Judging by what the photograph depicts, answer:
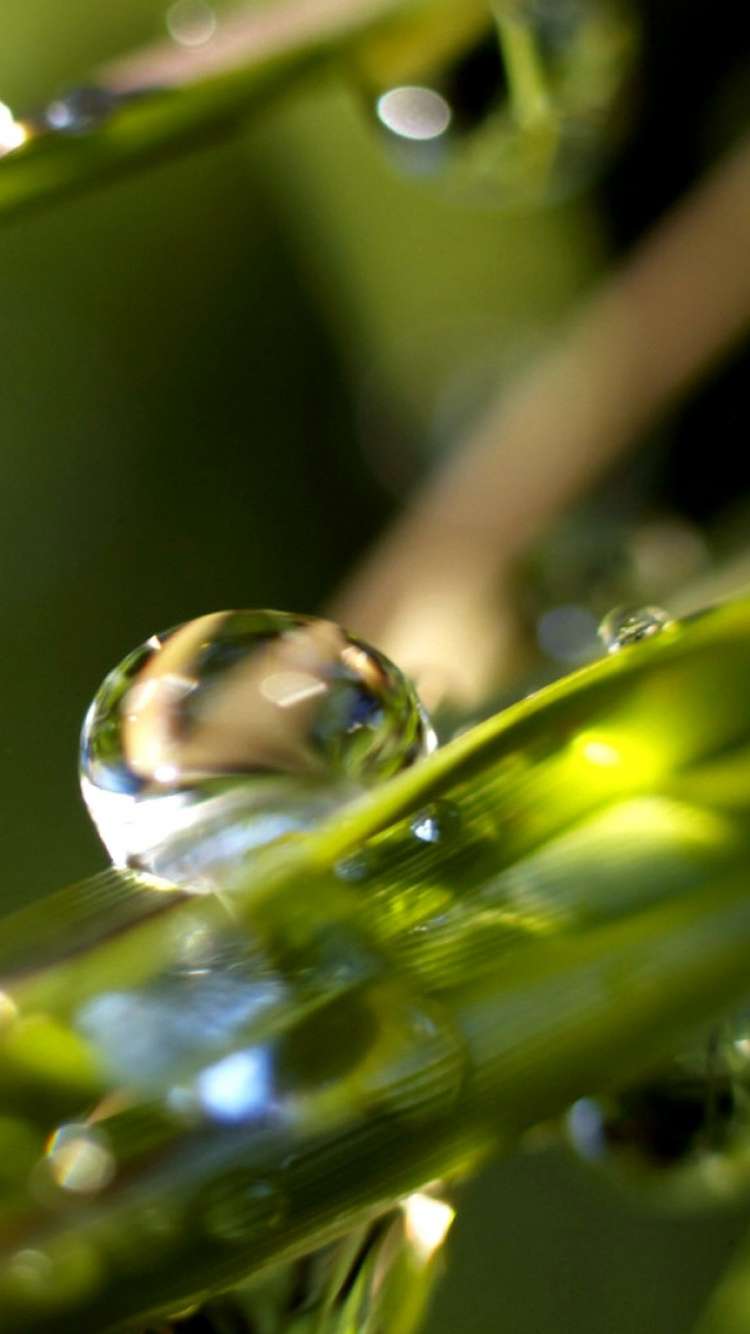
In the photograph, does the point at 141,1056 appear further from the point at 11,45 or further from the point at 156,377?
the point at 11,45

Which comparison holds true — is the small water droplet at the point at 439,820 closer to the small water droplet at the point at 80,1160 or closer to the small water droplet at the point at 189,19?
the small water droplet at the point at 80,1160

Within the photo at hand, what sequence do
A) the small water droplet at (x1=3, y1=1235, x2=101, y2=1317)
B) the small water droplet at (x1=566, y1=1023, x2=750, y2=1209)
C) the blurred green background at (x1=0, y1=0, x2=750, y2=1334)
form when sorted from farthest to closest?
1. the blurred green background at (x1=0, y1=0, x2=750, y2=1334)
2. the small water droplet at (x1=566, y1=1023, x2=750, y2=1209)
3. the small water droplet at (x1=3, y1=1235, x2=101, y2=1317)

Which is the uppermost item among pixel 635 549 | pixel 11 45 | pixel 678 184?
pixel 11 45

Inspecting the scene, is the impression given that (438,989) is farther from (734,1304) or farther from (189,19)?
(189,19)

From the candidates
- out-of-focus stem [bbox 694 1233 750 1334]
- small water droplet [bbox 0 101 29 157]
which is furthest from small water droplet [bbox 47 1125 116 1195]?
small water droplet [bbox 0 101 29 157]

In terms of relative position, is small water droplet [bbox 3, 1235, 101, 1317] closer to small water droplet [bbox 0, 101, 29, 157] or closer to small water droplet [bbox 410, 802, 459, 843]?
small water droplet [bbox 410, 802, 459, 843]

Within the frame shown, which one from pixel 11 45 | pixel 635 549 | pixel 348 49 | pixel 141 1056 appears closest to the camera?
pixel 141 1056

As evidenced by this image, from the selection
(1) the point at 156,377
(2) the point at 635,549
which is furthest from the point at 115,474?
(2) the point at 635,549
